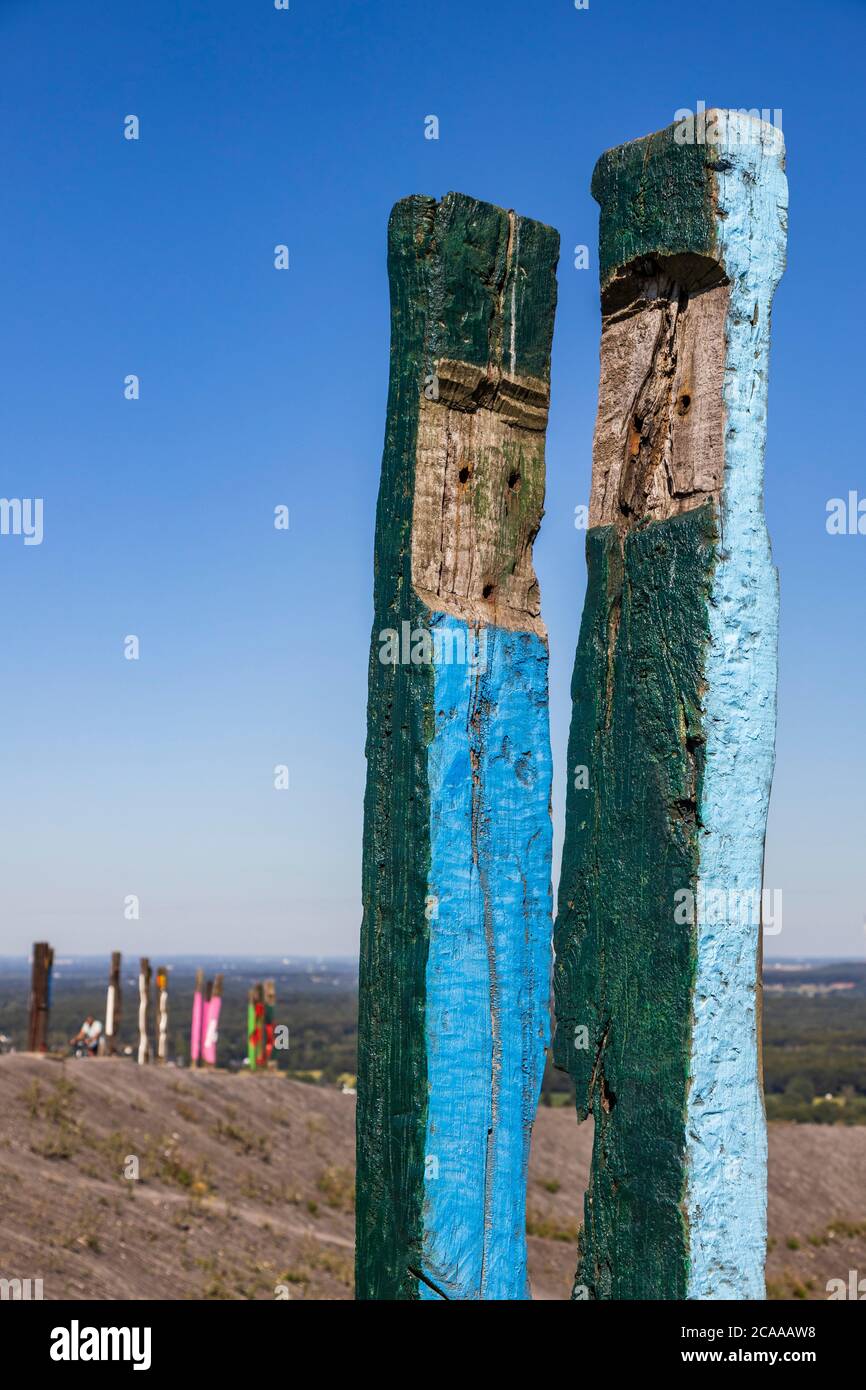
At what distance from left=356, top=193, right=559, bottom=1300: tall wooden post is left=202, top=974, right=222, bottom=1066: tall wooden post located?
1796 centimetres

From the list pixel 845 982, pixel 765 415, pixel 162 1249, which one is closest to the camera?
pixel 765 415

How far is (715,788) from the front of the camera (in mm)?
3135

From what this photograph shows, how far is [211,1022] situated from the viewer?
2169 centimetres

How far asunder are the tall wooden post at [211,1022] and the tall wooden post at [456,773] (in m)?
18.0

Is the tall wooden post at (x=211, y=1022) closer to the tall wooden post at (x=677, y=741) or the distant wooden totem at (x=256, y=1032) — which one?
the distant wooden totem at (x=256, y=1032)

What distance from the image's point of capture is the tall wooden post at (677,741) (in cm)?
306

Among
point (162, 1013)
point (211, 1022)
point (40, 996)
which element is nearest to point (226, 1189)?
point (40, 996)

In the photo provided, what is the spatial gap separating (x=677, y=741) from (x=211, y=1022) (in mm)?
19567

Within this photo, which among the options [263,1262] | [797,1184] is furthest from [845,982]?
[263,1262]

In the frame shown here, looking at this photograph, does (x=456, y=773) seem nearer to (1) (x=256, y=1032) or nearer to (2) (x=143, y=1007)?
(2) (x=143, y=1007)

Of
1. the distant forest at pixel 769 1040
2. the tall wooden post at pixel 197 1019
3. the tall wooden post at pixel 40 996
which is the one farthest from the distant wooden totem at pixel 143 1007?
the tall wooden post at pixel 40 996

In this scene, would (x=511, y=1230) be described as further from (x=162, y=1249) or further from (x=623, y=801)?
(x=162, y=1249)

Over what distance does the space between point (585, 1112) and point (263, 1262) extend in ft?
31.7
